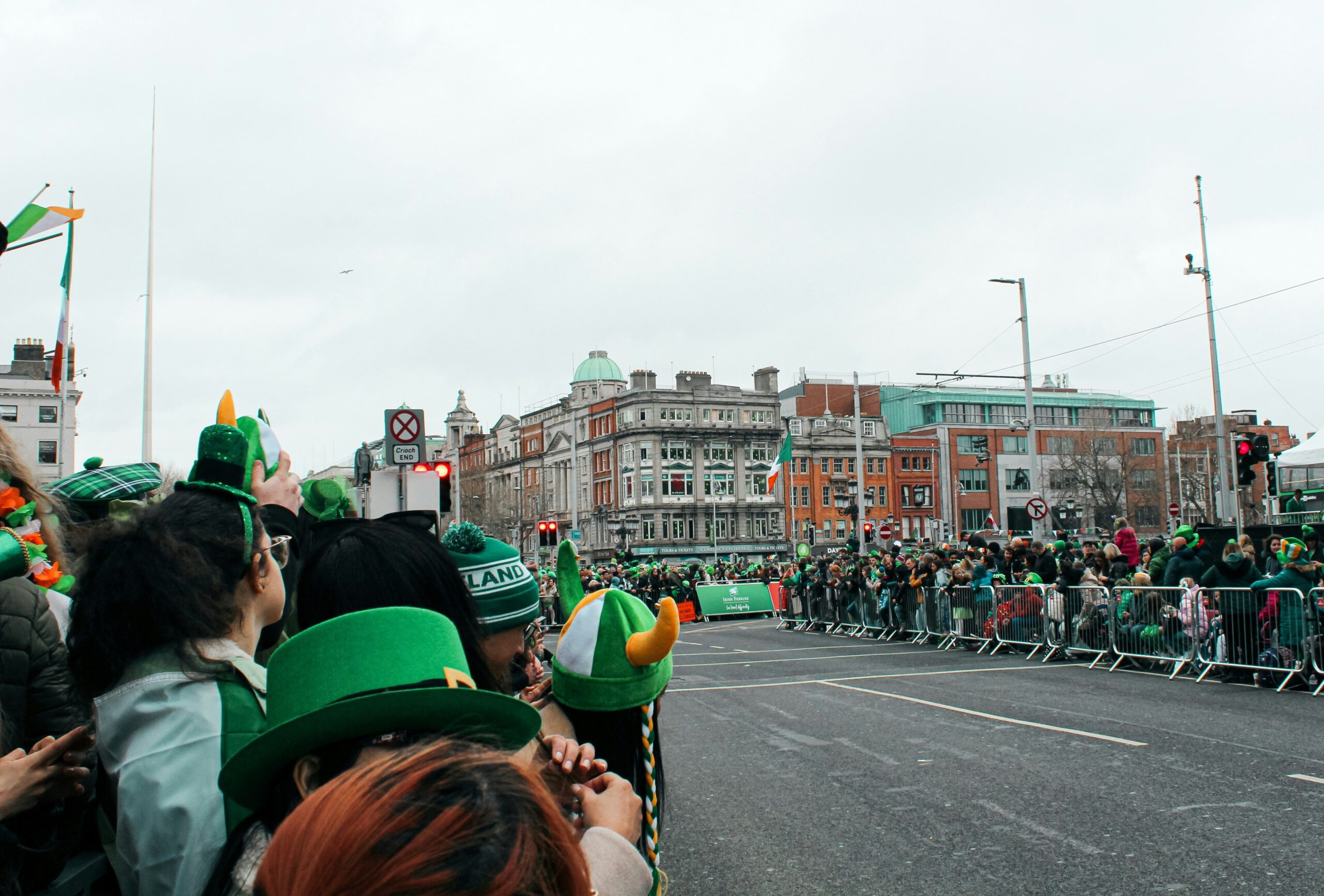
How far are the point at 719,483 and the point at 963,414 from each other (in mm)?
24476

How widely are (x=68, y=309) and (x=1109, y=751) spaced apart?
51.1 ft

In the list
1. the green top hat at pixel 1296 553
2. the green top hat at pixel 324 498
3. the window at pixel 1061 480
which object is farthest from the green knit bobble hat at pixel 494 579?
the window at pixel 1061 480

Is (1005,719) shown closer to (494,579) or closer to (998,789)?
(998,789)

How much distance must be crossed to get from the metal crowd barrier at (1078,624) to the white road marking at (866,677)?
1.34 feet

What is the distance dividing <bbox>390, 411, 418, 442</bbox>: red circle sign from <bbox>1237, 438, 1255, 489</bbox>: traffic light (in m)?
17.3

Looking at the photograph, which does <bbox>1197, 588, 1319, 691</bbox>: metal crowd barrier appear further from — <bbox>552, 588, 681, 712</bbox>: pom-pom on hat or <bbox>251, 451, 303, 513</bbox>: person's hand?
<bbox>552, 588, 681, 712</bbox>: pom-pom on hat

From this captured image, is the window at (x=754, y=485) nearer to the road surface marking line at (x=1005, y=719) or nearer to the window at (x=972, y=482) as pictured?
the window at (x=972, y=482)

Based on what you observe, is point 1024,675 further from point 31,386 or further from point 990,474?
point 990,474

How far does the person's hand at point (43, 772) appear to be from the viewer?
7.79ft

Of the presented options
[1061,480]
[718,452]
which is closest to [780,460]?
[1061,480]

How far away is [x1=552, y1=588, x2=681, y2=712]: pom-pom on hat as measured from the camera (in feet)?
8.41

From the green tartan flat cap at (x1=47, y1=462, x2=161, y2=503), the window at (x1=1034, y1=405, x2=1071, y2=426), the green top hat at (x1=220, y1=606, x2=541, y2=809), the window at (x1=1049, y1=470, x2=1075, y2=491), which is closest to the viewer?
the green top hat at (x1=220, y1=606, x2=541, y2=809)

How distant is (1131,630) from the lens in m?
16.0


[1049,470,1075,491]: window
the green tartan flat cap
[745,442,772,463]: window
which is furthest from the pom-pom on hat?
[745,442,772,463]: window
